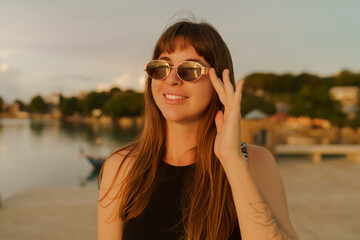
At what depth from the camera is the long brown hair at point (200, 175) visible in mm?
1536

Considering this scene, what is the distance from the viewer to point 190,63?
156 cm

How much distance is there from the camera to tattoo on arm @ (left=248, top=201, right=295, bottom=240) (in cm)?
129

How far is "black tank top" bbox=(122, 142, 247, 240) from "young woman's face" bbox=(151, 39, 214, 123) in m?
0.33

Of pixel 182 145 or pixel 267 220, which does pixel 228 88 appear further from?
pixel 267 220

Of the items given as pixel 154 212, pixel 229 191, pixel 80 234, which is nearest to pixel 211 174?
pixel 229 191

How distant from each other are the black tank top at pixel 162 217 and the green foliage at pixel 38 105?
135 metres

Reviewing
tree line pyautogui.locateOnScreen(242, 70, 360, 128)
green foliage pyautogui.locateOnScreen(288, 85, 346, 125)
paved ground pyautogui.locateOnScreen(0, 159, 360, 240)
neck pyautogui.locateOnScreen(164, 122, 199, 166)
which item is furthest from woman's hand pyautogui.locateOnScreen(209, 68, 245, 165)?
green foliage pyautogui.locateOnScreen(288, 85, 346, 125)

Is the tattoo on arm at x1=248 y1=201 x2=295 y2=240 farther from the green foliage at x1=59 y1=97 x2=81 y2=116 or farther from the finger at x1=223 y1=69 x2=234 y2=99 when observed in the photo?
the green foliage at x1=59 y1=97 x2=81 y2=116

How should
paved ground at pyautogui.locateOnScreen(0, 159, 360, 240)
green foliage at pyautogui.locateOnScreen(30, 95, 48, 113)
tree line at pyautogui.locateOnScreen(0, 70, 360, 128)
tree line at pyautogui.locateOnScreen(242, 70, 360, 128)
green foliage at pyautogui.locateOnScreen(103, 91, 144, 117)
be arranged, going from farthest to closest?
green foliage at pyautogui.locateOnScreen(30, 95, 48, 113) < green foliage at pyautogui.locateOnScreen(103, 91, 144, 117) < tree line at pyautogui.locateOnScreen(0, 70, 360, 128) < tree line at pyautogui.locateOnScreen(242, 70, 360, 128) < paved ground at pyautogui.locateOnScreen(0, 159, 360, 240)

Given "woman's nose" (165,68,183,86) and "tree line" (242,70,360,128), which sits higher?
"woman's nose" (165,68,183,86)

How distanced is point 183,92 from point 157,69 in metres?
0.20

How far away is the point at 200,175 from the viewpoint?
1632 mm

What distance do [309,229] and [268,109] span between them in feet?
177

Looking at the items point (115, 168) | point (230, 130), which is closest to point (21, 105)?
point (115, 168)
